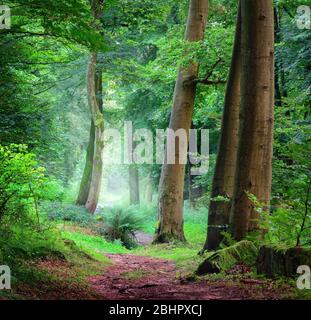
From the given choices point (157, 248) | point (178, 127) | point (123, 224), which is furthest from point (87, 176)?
point (157, 248)

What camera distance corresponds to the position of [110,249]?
15.5 meters

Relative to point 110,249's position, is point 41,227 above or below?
above

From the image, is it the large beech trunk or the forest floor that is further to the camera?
the large beech trunk

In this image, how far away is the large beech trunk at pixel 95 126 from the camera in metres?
21.6

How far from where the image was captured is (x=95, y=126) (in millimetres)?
22188

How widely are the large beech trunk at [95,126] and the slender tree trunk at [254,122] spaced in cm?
1343

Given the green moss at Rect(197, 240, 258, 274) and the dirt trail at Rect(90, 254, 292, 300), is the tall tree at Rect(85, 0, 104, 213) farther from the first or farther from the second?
the green moss at Rect(197, 240, 258, 274)

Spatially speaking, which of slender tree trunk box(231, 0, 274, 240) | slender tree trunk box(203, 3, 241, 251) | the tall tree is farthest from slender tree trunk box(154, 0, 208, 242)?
slender tree trunk box(231, 0, 274, 240)

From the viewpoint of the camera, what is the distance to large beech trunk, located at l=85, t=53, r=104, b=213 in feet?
70.8

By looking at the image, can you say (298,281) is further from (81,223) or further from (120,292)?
(81,223)

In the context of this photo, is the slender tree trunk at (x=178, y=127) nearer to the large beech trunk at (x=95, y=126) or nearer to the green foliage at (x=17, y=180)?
the large beech trunk at (x=95, y=126)

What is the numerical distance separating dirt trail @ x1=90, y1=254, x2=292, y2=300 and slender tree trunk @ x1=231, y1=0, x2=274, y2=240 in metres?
1.68
